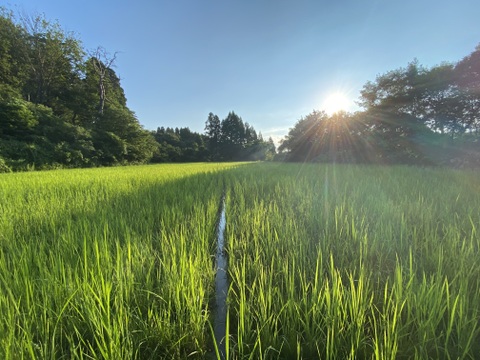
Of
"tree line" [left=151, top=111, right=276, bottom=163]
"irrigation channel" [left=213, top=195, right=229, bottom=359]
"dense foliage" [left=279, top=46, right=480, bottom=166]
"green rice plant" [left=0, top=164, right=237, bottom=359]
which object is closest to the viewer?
"green rice plant" [left=0, top=164, right=237, bottom=359]

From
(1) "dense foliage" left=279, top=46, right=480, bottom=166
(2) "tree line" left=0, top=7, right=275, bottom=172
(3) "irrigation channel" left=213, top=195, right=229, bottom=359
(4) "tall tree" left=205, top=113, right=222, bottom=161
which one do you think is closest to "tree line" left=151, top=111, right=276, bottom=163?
(4) "tall tree" left=205, top=113, right=222, bottom=161

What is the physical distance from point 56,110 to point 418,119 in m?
27.6

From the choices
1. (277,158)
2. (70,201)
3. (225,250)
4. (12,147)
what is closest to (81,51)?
(12,147)

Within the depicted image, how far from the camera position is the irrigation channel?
940 mm

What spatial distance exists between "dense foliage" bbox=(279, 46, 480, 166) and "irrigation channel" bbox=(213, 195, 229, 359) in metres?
11.4

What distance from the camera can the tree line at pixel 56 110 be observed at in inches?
431

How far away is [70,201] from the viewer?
9.15ft

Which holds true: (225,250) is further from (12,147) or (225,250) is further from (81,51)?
(81,51)

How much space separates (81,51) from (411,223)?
86.2ft

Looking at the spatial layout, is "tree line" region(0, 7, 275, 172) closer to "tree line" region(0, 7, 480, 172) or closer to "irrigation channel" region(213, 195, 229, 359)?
"tree line" region(0, 7, 480, 172)

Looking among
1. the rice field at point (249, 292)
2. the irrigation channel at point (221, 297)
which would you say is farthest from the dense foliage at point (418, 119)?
the irrigation channel at point (221, 297)

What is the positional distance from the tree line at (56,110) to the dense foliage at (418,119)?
1605 cm

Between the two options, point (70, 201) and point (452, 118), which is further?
point (452, 118)

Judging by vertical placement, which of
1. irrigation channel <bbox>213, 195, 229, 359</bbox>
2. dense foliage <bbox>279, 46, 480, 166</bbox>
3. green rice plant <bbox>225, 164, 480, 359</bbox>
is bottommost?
irrigation channel <bbox>213, 195, 229, 359</bbox>
